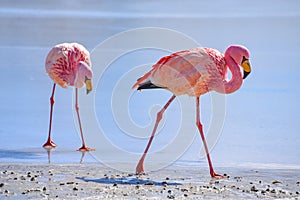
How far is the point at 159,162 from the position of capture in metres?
7.39

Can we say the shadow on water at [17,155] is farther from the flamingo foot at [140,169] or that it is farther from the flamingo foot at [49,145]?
the flamingo foot at [140,169]

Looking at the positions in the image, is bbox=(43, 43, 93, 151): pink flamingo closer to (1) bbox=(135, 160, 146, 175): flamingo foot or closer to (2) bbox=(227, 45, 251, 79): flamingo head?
(1) bbox=(135, 160, 146, 175): flamingo foot

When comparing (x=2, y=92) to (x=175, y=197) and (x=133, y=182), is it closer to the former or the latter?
(x=133, y=182)

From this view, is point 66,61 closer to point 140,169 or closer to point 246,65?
Result: point 140,169

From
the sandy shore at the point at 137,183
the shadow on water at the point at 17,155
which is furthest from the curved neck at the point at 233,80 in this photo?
the shadow on water at the point at 17,155

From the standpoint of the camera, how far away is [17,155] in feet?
25.0

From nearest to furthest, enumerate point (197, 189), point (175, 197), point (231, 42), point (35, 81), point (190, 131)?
1. point (175, 197)
2. point (197, 189)
3. point (190, 131)
4. point (35, 81)
5. point (231, 42)

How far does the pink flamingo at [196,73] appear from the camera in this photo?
6.88 metres

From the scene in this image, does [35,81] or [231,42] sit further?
[231,42]

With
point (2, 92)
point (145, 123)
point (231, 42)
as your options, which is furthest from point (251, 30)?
point (145, 123)

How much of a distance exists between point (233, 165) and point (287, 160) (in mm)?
615

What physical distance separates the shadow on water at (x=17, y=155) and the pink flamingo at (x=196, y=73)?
1.29m

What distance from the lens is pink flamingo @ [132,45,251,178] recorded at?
6.88m

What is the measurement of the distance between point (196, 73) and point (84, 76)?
2.47 meters
